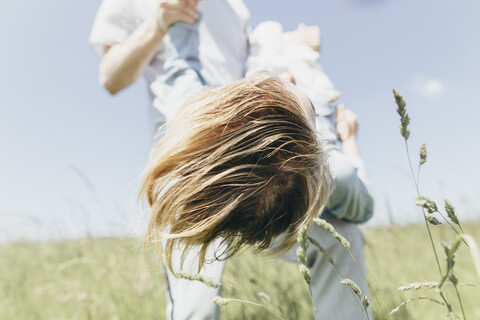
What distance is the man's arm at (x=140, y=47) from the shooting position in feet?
4.92

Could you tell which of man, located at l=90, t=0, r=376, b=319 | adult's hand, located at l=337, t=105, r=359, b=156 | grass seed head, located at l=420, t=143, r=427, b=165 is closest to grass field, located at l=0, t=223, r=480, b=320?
man, located at l=90, t=0, r=376, b=319

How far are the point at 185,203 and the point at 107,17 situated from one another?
1242mm

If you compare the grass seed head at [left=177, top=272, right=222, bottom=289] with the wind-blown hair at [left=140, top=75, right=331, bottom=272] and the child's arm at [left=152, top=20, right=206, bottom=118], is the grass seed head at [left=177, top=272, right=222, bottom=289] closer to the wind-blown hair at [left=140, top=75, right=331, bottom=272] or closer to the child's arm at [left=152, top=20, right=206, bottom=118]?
the wind-blown hair at [left=140, top=75, right=331, bottom=272]

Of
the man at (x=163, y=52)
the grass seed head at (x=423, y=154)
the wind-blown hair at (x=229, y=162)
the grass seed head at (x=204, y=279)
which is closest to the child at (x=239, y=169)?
the wind-blown hair at (x=229, y=162)

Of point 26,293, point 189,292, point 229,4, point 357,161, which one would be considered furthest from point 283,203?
point 26,293

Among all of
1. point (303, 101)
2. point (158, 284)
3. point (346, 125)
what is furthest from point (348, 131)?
point (158, 284)

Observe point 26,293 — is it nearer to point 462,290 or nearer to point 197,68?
point 197,68

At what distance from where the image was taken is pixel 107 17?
70.2 inches

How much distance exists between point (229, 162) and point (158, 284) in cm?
214

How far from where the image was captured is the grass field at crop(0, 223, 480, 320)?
2066 mm

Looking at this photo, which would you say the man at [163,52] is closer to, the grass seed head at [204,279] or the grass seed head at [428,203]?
the grass seed head at [204,279]

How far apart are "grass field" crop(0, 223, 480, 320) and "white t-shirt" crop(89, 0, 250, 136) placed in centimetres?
90

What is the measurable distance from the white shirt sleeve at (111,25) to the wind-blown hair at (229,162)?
3.19ft

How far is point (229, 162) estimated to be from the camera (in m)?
0.89
